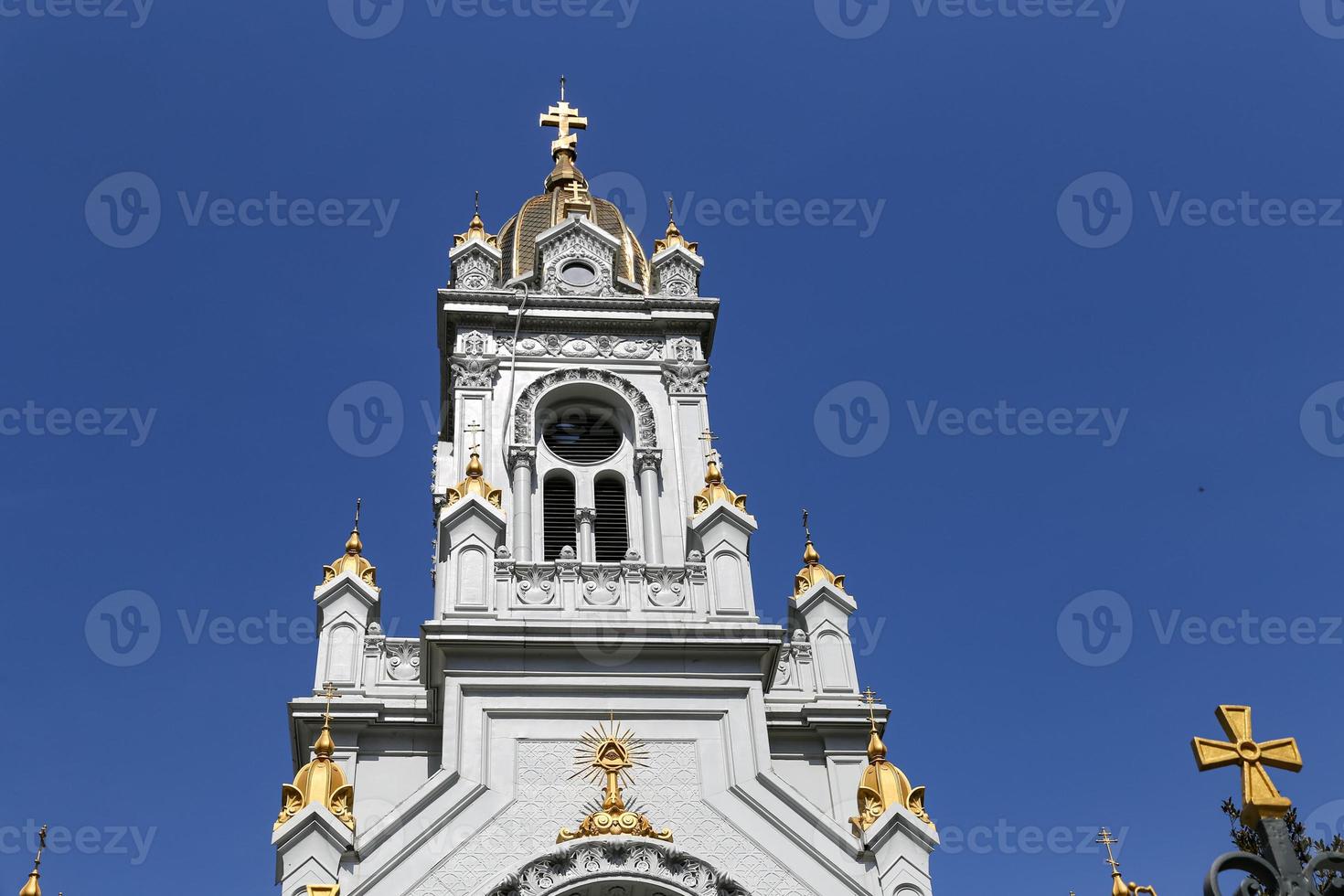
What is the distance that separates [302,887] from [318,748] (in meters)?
2.56

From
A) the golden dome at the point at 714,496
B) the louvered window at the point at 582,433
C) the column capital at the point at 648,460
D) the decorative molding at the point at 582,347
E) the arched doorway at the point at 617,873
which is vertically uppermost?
the decorative molding at the point at 582,347

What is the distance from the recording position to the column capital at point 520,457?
103 ft

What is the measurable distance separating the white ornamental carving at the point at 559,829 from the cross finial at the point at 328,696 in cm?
330

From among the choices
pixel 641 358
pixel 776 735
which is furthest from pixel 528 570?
pixel 641 358

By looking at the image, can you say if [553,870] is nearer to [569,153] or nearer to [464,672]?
[464,672]

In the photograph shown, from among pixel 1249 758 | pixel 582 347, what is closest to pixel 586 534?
pixel 582 347

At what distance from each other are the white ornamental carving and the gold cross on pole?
22714 millimetres

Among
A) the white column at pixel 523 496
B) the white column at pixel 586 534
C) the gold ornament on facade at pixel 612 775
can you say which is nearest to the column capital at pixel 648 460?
the white column at pixel 586 534

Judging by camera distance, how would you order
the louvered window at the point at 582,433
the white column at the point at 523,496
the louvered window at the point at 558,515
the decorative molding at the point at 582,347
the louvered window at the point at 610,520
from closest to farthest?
the white column at the point at 523,496
the louvered window at the point at 558,515
the louvered window at the point at 610,520
the louvered window at the point at 582,433
the decorative molding at the point at 582,347

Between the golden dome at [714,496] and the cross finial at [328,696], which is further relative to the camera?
the golden dome at [714,496]

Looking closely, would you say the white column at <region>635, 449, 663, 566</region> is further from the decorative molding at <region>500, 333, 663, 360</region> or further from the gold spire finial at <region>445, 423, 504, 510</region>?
the gold spire finial at <region>445, 423, 504, 510</region>

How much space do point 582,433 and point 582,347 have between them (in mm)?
2221

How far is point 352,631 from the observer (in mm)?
28516

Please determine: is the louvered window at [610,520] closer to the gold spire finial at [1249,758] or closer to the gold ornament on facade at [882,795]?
the gold ornament on facade at [882,795]
